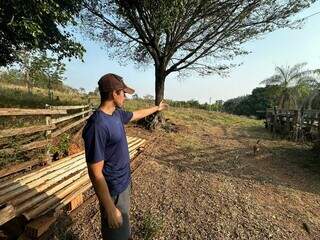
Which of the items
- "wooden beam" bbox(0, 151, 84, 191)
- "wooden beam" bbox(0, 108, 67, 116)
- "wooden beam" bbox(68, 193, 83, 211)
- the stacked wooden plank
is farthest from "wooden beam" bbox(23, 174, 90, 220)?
"wooden beam" bbox(0, 108, 67, 116)

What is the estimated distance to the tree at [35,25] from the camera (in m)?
10.5

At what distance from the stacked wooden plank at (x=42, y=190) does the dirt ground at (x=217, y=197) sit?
36 cm

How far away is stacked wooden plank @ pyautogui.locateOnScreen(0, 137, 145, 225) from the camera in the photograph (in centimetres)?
461

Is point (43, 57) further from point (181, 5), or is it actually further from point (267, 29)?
point (267, 29)

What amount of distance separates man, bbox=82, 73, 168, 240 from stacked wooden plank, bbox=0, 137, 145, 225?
1.48 metres

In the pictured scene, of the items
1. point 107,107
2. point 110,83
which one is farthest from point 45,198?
point 110,83

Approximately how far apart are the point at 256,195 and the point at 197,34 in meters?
8.85

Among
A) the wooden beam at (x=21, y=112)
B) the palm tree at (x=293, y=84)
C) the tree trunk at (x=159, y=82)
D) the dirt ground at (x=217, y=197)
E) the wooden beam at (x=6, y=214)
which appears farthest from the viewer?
the palm tree at (x=293, y=84)

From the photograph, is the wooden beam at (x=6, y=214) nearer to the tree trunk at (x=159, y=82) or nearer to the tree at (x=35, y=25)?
the tree at (x=35, y=25)

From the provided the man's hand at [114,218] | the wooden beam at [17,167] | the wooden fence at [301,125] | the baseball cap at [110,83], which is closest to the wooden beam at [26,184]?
the wooden beam at [17,167]

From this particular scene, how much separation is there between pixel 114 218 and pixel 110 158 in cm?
55

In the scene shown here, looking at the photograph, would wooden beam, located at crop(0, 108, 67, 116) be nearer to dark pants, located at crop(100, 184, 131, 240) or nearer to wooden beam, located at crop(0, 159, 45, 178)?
wooden beam, located at crop(0, 159, 45, 178)

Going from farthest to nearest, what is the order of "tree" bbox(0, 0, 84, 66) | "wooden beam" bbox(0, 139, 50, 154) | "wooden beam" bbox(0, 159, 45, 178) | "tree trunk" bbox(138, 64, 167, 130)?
"tree trunk" bbox(138, 64, 167, 130) → "tree" bbox(0, 0, 84, 66) → "wooden beam" bbox(0, 139, 50, 154) → "wooden beam" bbox(0, 159, 45, 178)

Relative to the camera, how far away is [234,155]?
11.2 m
